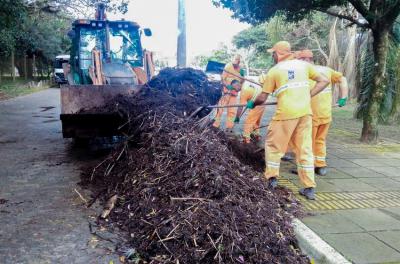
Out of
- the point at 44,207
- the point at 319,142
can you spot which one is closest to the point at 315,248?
the point at 319,142

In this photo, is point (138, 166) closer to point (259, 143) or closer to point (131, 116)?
point (131, 116)

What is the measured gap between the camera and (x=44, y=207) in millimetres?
4535

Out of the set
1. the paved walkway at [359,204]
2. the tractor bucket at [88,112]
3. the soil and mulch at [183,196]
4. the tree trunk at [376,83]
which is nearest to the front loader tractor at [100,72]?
the tractor bucket at [88,112]

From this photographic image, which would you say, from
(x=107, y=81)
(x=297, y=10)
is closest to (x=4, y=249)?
(x=107, y=81)

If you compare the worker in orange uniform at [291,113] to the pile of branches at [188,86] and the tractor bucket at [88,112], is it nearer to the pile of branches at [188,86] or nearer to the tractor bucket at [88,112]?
the pile of branches at [188,86]

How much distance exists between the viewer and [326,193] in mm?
4926

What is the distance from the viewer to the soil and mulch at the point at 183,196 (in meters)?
3.27

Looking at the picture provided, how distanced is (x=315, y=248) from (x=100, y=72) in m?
5.17

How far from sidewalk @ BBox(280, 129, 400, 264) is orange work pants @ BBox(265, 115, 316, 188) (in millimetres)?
333

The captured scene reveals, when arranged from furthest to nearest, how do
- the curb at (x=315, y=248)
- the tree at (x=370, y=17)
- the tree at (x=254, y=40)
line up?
1. the tree at (x=254, y=40)
2. the tree at (x=370, y=17)
3. the curb at (x=315, y=248)

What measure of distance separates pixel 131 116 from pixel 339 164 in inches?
129

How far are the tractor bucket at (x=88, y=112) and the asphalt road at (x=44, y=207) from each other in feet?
1.88

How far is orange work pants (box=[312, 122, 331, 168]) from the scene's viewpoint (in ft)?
19.1

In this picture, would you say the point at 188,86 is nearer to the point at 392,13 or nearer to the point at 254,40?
the point at 392,13
